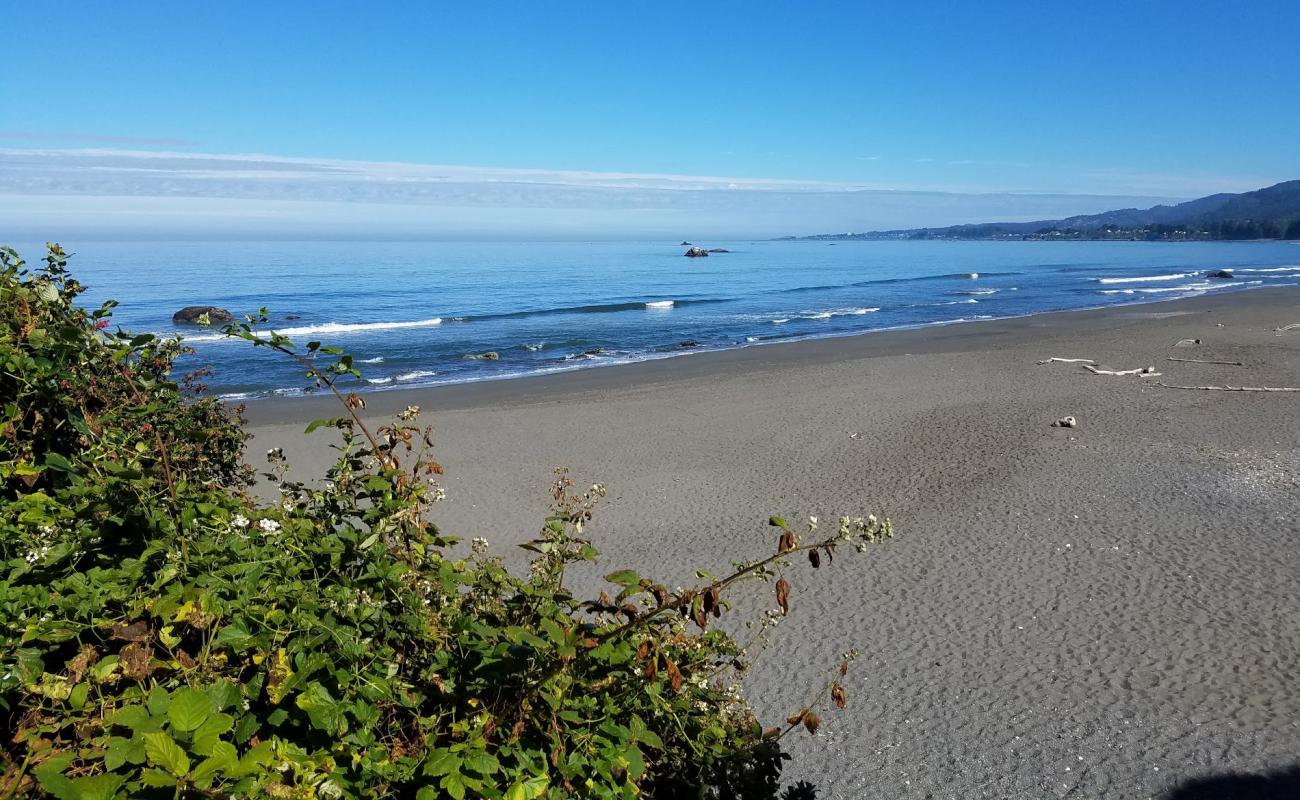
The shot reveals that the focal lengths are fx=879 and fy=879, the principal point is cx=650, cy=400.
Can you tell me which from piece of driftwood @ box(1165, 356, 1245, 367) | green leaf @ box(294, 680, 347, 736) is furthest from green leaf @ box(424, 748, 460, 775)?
piece of driftwood @ box(1165, 356, 1245, 367)

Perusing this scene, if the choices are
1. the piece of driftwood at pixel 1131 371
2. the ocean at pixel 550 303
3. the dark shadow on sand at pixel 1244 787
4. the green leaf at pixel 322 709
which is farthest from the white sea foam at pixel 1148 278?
the green leaf at pixel 322 709

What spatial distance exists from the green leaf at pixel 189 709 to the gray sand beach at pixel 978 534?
368 cm

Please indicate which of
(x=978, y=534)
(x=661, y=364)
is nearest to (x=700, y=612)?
(x=978, y=534)

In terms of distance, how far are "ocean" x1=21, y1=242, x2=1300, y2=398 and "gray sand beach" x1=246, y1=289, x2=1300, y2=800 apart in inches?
241

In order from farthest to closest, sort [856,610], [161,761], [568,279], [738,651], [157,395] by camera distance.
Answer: [568,279] < [856,610] < [157,395] < [738,651] < [161,761]

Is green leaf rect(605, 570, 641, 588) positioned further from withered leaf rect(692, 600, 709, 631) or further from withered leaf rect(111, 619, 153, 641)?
withered leaf rect(111, 619, 153, 641)

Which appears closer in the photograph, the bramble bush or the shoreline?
the bramble bush

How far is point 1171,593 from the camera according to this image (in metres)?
6.54

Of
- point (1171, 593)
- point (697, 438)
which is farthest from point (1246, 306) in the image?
point (1171, 593)

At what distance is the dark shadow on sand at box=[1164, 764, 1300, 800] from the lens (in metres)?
4.29

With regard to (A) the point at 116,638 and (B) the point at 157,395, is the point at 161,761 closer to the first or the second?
(A) the point at 116,638

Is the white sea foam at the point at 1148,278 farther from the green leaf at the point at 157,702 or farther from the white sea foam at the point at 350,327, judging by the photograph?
the green leaf at the point at 157,702

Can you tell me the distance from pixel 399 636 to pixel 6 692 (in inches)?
29.0

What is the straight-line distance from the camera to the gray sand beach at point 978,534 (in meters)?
4.84
